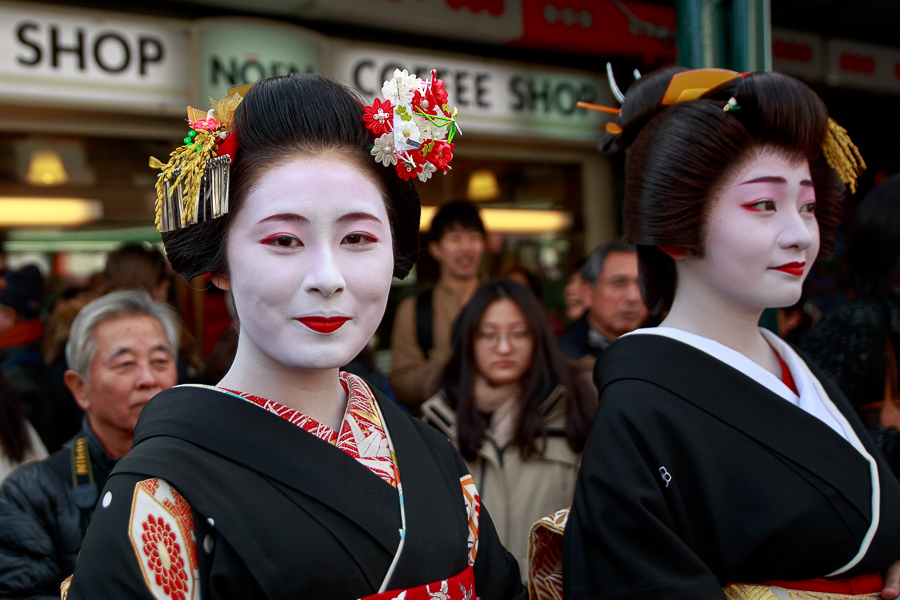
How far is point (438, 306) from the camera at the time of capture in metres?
3.82

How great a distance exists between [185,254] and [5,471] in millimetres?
1461

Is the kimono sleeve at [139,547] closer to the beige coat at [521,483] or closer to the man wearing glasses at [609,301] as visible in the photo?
the beige coat at [521,483]

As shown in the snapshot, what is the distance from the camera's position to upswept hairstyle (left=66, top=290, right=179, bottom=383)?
226 cm

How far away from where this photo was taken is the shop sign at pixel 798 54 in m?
5.43

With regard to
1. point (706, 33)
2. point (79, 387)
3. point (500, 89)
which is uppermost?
point (500, 89)

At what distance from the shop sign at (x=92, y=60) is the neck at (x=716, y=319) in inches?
120

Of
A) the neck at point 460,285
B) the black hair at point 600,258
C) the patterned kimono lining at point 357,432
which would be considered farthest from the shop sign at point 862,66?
the patterned kimono lining at point 357,432

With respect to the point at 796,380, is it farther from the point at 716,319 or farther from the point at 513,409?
the point at 513,409

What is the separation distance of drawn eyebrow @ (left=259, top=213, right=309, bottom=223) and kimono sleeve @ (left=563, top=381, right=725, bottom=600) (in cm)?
81

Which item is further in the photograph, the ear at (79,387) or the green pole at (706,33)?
the green pole at (706,33)

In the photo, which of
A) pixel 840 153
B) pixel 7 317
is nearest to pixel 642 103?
pixel 840 153

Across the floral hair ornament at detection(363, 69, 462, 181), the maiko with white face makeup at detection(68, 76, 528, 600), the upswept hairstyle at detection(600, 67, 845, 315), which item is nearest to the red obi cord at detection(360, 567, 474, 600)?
the maiko with white face makeup at detection(68, 76, 528, 600)

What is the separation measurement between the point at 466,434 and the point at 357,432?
120cm

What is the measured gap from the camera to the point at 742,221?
5.49 feet
